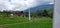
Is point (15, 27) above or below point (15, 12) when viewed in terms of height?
below

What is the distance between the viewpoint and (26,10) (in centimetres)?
71
